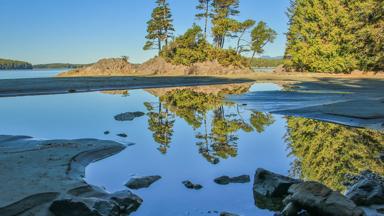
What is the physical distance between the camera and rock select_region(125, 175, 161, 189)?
6590mm

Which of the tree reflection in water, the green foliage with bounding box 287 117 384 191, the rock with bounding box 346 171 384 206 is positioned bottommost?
the tree reflection in water

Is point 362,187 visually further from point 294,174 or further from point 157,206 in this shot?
point 157,206

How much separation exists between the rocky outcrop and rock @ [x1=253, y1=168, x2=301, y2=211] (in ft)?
169

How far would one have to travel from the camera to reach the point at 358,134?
35.7 feet

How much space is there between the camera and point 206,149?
383 inches

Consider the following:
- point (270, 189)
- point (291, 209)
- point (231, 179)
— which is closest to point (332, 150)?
point (231, 179)

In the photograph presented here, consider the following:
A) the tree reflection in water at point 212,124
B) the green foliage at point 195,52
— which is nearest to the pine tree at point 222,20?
the green foliage at point 195,52

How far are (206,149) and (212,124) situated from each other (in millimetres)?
4007

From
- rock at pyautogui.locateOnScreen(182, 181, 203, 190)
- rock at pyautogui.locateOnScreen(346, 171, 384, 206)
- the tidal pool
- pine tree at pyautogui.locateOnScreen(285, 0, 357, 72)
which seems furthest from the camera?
pine tree at pyautogui.locateOnScreen(285, 0, 357, 72)

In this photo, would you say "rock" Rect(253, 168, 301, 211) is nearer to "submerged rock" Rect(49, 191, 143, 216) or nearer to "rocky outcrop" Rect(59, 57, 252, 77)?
"submerged rock" Rect(49, 191, 143, 216)

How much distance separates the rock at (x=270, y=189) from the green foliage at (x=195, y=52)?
55364 mm

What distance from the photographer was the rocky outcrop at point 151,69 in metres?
58.9

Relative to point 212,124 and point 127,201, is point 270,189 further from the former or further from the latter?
point 212,124

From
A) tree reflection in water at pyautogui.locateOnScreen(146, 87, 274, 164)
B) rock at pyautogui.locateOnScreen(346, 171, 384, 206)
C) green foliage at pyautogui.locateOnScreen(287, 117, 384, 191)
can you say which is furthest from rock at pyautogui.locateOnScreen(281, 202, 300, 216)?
tree reflection in water at pyautogui.locateOnScreen(146, 87, 274, 164)
